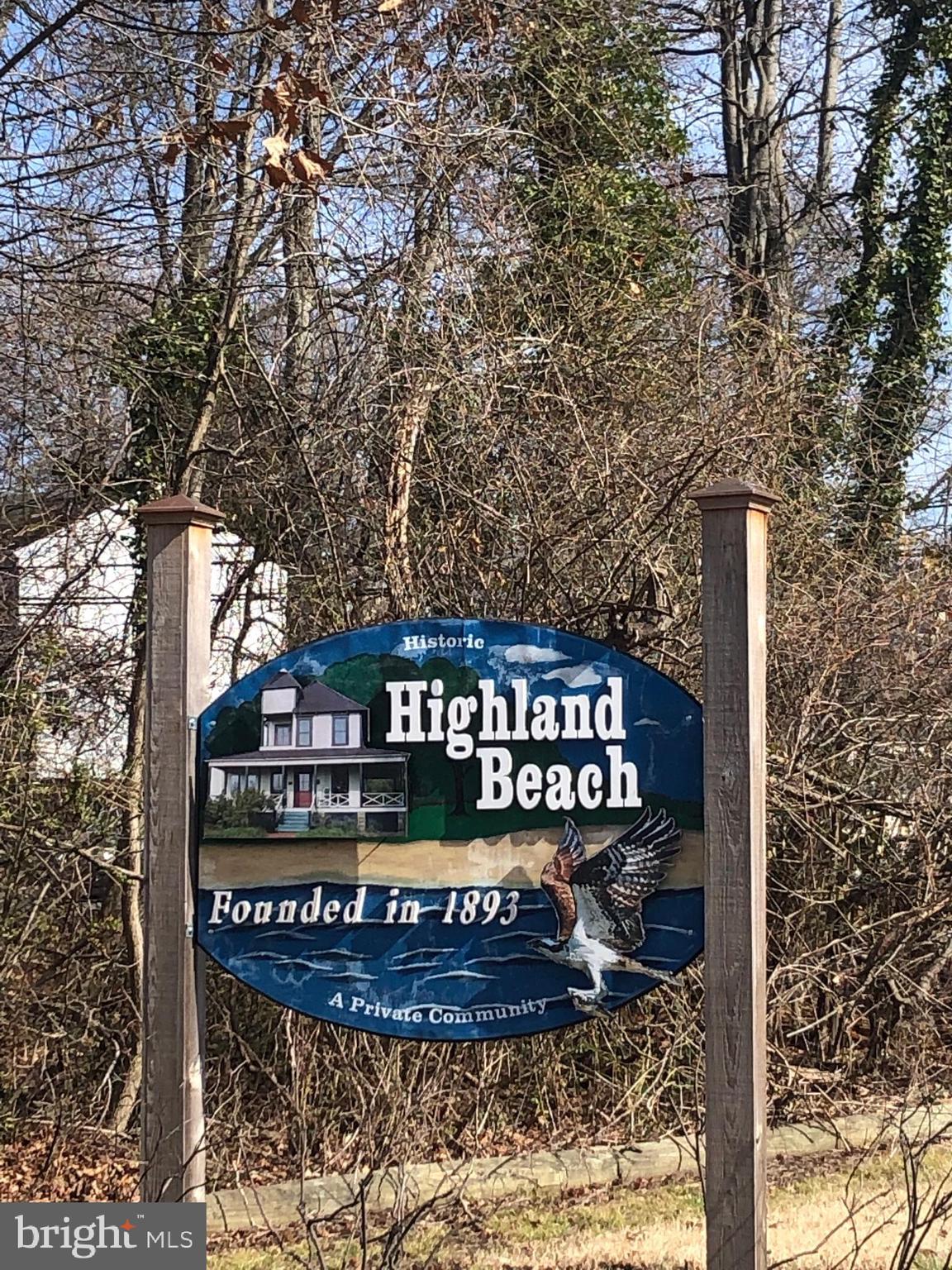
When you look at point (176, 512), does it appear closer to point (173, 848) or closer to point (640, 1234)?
point (173, 848)

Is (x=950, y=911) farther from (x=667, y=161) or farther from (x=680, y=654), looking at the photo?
(x=667, y=161)

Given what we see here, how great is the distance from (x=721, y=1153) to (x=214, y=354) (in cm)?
502

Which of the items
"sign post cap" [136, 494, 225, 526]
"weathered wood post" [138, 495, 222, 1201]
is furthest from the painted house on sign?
"sign post cap" [136, 494, 225, 526]

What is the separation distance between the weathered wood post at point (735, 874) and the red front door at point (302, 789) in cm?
124

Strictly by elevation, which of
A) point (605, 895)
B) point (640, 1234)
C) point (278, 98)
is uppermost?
point (278, 98)

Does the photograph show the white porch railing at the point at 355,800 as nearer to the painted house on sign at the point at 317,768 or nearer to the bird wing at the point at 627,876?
the painted house on sign at the point at 317,768

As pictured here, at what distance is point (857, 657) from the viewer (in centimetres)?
715

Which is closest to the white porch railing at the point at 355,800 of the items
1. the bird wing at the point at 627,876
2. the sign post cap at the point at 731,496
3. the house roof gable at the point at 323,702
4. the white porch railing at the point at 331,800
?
the white porch railing at the point at 331,800

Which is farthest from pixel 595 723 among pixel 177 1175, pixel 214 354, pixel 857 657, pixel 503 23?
pixel 503 23

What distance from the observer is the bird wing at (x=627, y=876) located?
157 inches

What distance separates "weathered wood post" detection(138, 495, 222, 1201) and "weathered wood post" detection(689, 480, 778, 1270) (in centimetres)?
159

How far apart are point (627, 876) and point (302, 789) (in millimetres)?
1048

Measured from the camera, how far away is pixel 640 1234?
221 inches

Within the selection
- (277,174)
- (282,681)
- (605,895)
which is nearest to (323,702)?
(282,681)
